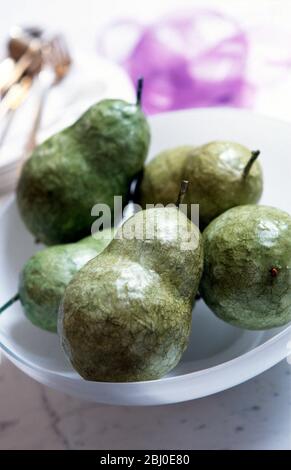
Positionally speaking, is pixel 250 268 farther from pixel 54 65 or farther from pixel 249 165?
pixel 54 65

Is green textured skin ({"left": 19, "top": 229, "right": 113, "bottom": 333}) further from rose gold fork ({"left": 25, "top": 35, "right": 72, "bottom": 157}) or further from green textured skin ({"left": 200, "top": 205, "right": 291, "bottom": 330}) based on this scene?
rose gold fork ({"left": 25, "top": 35, "right": 72, "bottom": 157})

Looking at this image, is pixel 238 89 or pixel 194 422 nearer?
pixel 194 422

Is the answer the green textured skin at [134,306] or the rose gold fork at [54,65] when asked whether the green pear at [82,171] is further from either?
the rose gold fork at [54,65]

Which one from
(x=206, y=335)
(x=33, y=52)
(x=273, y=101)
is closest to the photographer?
(x=206, y=335)

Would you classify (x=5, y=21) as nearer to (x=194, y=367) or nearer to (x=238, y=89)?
(x=238, y=89)

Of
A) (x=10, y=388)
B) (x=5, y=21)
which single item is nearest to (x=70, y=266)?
(x=10, y=388)

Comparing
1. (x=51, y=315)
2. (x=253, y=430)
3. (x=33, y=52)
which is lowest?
(x=253, y=430)
